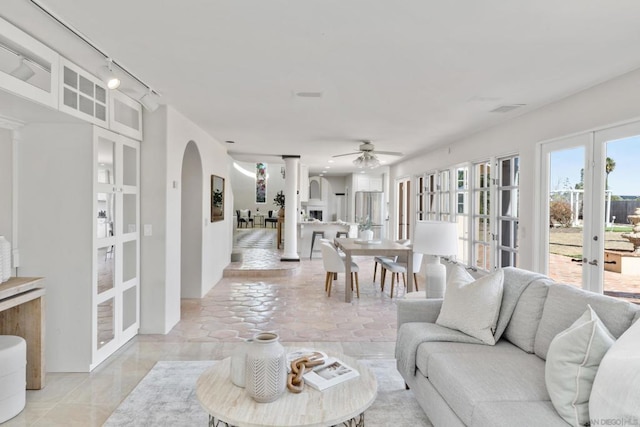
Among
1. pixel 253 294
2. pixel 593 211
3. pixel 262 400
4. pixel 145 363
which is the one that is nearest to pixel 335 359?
pixel 262 400

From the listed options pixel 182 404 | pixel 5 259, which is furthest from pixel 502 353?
pixel 5 259

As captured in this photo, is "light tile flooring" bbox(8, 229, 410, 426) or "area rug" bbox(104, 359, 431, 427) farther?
"light tile flooring" bbox(8, 229, 410, 426)

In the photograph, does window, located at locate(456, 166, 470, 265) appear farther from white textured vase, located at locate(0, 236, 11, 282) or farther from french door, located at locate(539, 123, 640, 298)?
white textured vase, located at locate(0, 236, 11, 282)

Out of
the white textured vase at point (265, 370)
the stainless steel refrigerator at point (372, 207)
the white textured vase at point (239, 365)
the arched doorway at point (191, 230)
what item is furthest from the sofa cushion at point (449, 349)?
the stainless steel refrigerator at point (372, 207)

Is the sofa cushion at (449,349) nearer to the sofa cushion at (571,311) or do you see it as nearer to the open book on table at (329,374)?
the sofa cushion at (571,311)

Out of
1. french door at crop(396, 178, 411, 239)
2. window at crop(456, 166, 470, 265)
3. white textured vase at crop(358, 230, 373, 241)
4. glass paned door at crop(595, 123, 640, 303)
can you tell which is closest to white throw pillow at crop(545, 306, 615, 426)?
glass paned door at crop(595, 123, 640, 303)

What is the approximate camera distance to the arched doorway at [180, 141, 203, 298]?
5578 millimetres

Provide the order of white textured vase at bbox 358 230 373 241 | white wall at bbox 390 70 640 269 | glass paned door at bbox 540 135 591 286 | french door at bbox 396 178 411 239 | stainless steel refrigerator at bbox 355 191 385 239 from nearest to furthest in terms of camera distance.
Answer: white wall at bbox 390 70 640 269, glass paned door at bbox 540 135 591 286, white textured vase at bbox 358 230 373 241, french door at bbox 396 178 411 239, stainless steel refrigerator at bbox 355 191 385 239

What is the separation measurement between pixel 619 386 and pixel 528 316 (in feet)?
3.37

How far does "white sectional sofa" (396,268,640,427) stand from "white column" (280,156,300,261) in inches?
224

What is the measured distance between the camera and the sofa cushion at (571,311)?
1873 mm

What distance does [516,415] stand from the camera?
5.46ft

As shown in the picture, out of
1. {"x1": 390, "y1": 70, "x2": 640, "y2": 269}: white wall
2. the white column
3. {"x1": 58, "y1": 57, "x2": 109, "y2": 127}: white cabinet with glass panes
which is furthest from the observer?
the white column

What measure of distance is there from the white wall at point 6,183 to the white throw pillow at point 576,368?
3.73 m
